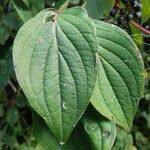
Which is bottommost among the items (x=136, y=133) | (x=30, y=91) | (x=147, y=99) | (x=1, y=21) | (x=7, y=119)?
(x=136, y=133)

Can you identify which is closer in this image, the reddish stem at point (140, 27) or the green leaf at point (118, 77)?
the green leaf at point (118, 77)

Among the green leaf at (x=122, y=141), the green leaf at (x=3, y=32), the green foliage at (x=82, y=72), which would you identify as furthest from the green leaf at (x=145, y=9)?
the green leaf at (x=122, y=141)

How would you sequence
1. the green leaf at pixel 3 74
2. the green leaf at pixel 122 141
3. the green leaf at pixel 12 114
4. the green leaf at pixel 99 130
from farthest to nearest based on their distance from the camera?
the green leaf at pixel 122 141, the green leaf at pixel 12 114, the green leaf at pixel 3 74, the green leaf at pixel 99 130

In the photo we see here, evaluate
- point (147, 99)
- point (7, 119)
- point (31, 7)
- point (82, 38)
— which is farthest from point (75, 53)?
point (147, 99)

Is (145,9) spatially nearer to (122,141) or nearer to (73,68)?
(73,68)

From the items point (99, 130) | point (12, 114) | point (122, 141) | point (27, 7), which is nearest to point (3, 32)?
point (27, 7)

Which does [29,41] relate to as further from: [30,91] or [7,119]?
[7,119]

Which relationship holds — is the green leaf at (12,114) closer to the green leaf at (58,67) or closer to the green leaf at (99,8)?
the green leaf at (99,8)
